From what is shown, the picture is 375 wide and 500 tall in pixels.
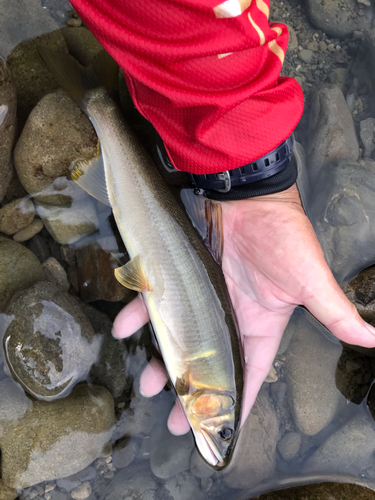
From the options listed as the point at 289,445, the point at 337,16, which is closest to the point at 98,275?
the point at 289,445

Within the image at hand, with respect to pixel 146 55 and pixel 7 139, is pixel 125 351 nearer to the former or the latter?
pixel 7 139

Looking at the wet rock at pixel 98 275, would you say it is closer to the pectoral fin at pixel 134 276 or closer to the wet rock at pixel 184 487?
the pectoral fin at pixel 134 276

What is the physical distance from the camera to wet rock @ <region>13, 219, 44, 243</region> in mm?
3289

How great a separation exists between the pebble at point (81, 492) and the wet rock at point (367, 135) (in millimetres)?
3984

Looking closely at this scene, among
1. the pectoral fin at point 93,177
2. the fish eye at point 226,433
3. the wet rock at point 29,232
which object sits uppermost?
the pectoral fin at point 93,177

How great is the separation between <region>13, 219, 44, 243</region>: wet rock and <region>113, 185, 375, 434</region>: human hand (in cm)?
113

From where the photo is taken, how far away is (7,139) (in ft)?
10.0

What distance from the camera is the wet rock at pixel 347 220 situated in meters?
3.23

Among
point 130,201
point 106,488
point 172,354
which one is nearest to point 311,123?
point 130,201

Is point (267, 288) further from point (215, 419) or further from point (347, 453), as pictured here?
point (347, 453)

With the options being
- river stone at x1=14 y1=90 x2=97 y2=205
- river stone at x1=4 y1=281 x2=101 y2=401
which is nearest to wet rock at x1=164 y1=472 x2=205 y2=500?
river stone at x1=4 y1=281 x2=101 y2=401

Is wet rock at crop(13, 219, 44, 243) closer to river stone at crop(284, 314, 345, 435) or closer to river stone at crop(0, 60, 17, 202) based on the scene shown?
river stone at crop(0, 60, 17, 202)

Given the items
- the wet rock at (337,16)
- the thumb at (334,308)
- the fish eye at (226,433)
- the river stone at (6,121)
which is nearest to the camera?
the thumb at (334,308)

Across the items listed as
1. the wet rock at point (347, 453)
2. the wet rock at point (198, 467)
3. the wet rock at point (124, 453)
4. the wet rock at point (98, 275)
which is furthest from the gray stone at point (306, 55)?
the wet rock at point (124, 453)
